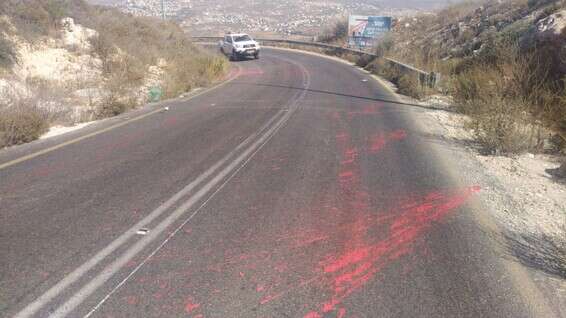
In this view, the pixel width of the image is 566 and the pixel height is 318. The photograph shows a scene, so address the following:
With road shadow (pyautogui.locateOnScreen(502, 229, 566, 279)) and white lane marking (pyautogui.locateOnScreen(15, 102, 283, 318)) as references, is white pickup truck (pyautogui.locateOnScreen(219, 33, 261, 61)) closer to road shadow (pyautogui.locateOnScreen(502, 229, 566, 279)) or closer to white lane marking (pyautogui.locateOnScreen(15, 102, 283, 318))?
white lane marking (pyautogui.locateOnScreen(15, 102, 283, 318))

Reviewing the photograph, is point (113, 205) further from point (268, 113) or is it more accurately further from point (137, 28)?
point (137, 28)

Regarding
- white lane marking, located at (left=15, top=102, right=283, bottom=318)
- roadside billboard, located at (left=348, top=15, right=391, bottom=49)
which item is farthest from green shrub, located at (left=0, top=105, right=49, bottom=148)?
roadside billboard, located at (left=348, top=15, right=391, bottom=49)

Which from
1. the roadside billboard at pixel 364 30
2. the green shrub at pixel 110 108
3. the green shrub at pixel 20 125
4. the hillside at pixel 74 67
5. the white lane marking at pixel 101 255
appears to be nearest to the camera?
the white lane marking at pixel 101 255

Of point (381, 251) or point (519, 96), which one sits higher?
point (519, 96)


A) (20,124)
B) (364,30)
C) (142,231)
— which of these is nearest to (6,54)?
(20,124)

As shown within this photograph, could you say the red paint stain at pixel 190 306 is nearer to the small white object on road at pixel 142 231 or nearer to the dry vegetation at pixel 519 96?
the small white object on road at pixel 142 231

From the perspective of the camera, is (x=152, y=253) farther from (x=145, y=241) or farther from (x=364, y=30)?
(x=364, y=30)

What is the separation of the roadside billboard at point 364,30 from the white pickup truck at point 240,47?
9.12 meters

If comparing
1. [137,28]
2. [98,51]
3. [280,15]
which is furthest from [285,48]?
[280,15]

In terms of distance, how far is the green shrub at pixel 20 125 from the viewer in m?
8.17

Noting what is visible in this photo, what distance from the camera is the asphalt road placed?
3.41m

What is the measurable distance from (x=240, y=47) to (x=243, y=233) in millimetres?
31223

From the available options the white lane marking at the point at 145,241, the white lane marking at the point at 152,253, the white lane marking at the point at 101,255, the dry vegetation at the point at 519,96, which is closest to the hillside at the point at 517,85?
the dry vegetation at the point at 519,96

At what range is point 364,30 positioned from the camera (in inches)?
1528
